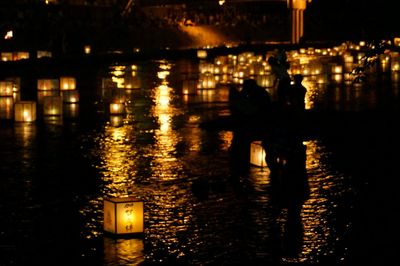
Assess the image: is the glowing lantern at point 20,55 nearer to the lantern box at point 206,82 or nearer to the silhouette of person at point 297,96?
the lantern box at point 206,82

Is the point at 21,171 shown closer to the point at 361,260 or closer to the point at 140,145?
the point at 140,145

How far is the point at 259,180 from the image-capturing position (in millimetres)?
14734

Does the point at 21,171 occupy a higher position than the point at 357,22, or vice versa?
the point at 357,22

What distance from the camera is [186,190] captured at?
14062 millimetres

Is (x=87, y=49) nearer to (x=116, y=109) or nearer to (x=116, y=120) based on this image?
(x=116, y=109)

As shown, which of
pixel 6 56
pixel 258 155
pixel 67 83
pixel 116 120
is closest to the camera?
pixel 258 155

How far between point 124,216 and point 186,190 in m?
2.76

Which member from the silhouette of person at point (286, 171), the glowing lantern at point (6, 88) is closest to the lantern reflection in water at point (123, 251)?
the silhouette of person at point (286, 171)

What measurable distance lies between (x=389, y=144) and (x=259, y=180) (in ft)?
13.7

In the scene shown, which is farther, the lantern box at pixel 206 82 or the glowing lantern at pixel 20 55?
the glowing lantern at pixel 20 55

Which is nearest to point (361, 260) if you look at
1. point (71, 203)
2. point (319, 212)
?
point (319, 212)

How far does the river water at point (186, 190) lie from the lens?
10.8 metres

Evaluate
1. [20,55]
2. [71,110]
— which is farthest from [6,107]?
[20,55]

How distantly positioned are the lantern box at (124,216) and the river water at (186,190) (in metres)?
0.14
